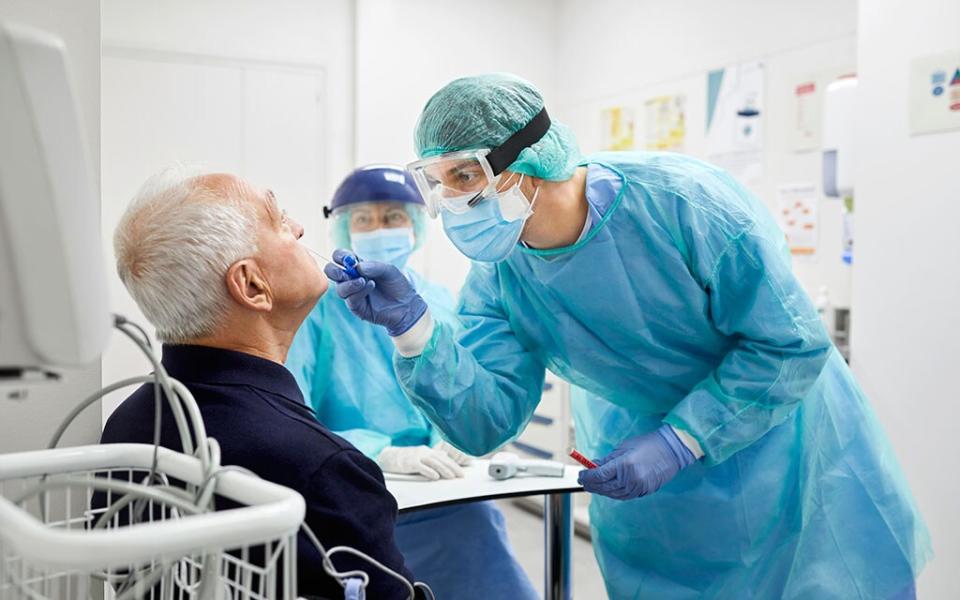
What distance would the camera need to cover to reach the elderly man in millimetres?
1099

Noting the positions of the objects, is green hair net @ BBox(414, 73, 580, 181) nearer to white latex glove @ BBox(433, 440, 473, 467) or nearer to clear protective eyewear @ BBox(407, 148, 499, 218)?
clear protective eyewear @ BBox(407, 148, 499, 218)

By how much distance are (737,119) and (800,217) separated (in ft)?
1.81

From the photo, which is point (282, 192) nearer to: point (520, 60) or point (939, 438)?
point (520, 60)

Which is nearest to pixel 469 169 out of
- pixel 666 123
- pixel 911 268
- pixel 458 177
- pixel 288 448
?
pixel 458 177

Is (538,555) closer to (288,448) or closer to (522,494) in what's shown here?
(522,494)

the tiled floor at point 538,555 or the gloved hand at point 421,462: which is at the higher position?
the gloved hand at point 421,462

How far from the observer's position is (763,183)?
3684mm

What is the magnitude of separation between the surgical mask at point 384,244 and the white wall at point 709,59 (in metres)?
1.89

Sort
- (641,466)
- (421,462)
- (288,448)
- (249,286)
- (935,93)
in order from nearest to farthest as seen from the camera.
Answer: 1. (288,448)
2. (249,286)
3. (641,466)
4. (421,462)
5. (935,93)

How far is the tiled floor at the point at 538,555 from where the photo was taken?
3.27m

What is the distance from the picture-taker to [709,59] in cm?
389

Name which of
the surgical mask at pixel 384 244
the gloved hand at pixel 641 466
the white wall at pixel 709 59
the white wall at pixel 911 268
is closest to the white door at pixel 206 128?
the white wall at pixel 709 59

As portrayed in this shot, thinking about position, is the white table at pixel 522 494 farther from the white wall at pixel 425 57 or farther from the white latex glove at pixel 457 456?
the white wall at pixel 425 57

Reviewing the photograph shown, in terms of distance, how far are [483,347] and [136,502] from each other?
758 millimetres
